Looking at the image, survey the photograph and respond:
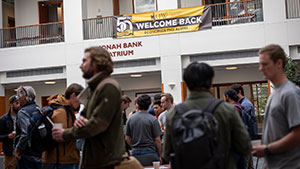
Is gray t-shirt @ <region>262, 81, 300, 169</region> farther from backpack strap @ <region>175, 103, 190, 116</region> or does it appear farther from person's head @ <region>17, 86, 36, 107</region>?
person's head @ <region>17, 86, 36, 107</region>

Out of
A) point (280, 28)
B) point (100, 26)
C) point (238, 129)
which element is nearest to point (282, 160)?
point (238, 129)

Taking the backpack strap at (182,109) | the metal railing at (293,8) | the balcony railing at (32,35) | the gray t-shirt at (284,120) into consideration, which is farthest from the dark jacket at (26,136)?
the balcony railing at (32,35)

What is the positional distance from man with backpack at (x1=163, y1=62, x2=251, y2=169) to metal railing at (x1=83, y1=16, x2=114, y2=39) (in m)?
13.8

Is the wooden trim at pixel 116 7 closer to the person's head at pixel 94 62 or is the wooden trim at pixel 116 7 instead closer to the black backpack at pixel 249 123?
the black backpack at pixel 249 123

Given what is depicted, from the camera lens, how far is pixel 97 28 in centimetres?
1633

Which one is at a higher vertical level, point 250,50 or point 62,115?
point 250,50

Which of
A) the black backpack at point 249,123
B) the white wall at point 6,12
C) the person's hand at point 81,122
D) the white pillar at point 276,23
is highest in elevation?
the white wall at point 6,12

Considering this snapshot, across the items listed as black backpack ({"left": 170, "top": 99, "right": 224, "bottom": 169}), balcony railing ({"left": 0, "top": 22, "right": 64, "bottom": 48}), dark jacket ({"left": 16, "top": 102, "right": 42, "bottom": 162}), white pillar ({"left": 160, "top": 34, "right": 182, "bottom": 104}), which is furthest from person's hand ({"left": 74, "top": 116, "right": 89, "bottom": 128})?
balcony railing ({"left": 0, "top": 22, "right": 64, "bottom": 48})

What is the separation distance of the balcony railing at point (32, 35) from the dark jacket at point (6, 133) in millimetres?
11234

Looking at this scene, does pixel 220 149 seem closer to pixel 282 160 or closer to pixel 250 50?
pixel 282 160

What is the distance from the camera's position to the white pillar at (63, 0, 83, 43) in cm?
1591

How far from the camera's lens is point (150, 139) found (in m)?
5.52

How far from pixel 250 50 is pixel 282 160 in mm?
12180

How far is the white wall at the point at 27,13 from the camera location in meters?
18.8
